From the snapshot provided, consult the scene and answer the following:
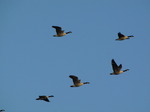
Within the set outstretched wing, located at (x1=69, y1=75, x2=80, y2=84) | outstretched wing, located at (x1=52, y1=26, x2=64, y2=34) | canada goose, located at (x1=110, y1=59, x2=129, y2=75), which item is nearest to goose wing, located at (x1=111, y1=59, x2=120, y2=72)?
canada goose, located at (x1=110, y1=59, x2=129, y2=75)

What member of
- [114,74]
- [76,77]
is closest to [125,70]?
[114,74]

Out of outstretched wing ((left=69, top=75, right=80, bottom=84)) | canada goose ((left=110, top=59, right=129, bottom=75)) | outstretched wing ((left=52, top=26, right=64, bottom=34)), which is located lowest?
outstretched wing ((left=69, top=75, right=80, bottom=84))

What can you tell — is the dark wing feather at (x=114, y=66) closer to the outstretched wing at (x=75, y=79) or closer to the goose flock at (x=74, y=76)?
the goose flock at (x=74, y=76)

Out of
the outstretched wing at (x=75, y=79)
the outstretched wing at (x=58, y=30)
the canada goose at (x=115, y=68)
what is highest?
the outstretched wing at (x=58, y=30)

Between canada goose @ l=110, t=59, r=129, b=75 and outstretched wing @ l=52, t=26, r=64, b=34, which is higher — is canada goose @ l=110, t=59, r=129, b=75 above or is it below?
below

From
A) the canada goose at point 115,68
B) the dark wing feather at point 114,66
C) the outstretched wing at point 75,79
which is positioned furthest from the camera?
the canada goose at point 115,68

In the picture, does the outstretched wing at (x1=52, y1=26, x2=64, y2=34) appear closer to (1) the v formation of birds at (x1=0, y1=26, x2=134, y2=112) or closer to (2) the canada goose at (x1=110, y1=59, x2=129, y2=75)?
(1) the v formation of birds at (x1=0, y1=26, x2=134, y2=112)

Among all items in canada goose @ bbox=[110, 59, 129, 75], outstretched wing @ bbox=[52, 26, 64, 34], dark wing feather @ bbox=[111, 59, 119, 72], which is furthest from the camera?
outstretched wing @ bbox=[52, 26, 64, 34]

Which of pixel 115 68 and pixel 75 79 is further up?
pixel 115 68

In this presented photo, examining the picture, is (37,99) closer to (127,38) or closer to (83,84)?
(83,84)

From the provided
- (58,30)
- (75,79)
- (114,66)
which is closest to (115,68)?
(114,66)

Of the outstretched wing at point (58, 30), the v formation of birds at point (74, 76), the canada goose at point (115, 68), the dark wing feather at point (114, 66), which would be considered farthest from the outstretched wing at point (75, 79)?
the outstretched wing at point (58, 30)

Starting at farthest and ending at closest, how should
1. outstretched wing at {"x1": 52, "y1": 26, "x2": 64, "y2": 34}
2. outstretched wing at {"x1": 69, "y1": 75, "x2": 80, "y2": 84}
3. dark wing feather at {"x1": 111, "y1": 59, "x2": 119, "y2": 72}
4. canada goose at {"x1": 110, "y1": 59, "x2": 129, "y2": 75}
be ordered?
outstretched wing at {"x1": 52, "y1": 26, "x2": 64, "y2": 34} < canada goose at {"x1": 110, "y1": 59, "x2": 129, "y2": 75} < dark wing feather at {"x1": 111, "y1": 59, "x2": 119, "y2": 72} < outstretched wing at {"x1": 69, "y1": 75, "x2": 80, "y2": 84}

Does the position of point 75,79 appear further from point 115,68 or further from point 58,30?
point 58,30
